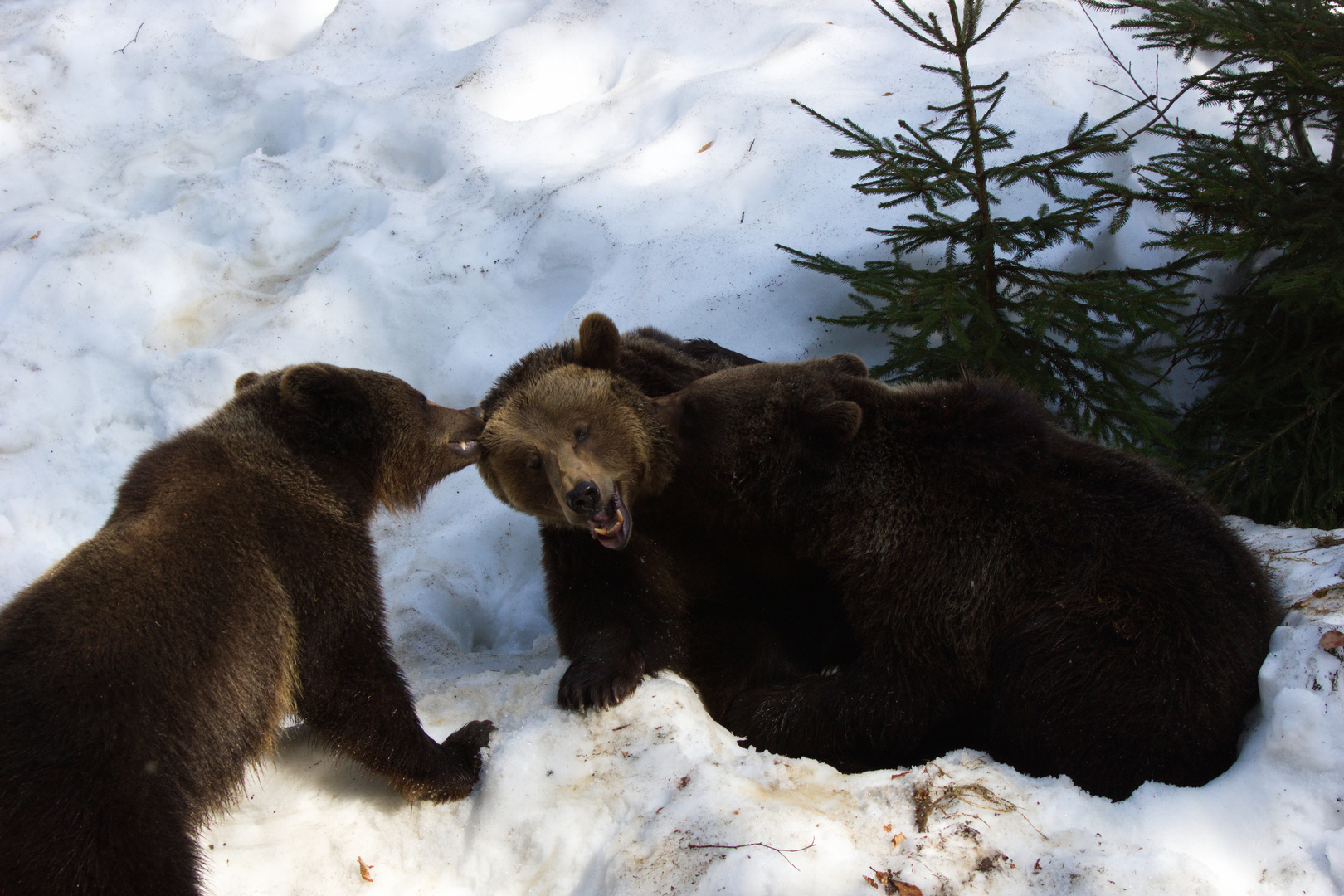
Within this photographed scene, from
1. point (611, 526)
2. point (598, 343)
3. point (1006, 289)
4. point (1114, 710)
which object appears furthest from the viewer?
point (1006, 289)

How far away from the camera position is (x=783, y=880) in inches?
Answer: 110

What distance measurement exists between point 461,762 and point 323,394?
171cm

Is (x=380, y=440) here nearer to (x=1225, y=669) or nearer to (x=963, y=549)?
(x=963, y=549)

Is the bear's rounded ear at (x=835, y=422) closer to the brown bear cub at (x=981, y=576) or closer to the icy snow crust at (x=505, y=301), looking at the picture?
the brown bear cub at (x=981, y=576)

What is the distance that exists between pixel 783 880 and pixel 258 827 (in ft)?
6.95

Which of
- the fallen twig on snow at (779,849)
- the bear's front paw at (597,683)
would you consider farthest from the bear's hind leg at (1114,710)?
the bear's front paw at (597,683)

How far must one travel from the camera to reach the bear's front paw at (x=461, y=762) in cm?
366

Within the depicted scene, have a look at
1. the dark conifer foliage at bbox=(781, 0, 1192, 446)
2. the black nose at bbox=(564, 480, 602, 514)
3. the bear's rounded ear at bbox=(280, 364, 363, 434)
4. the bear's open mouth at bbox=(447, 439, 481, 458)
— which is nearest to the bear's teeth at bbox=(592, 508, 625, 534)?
the black nose at bbox=(564, 480, 602, 514)

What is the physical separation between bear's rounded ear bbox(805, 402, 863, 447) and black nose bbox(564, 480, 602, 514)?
3.51 feet

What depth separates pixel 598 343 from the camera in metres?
4.76

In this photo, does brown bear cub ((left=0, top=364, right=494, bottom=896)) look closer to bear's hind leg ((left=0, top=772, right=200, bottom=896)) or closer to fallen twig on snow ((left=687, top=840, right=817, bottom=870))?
bear's hind leg ((left=0, top=772, right=200, bottom=896))

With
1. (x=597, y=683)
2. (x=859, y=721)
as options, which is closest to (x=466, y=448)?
(x=597, y=683)

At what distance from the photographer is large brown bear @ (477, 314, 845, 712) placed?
14.3ft

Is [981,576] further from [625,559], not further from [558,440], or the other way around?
[558,440]
